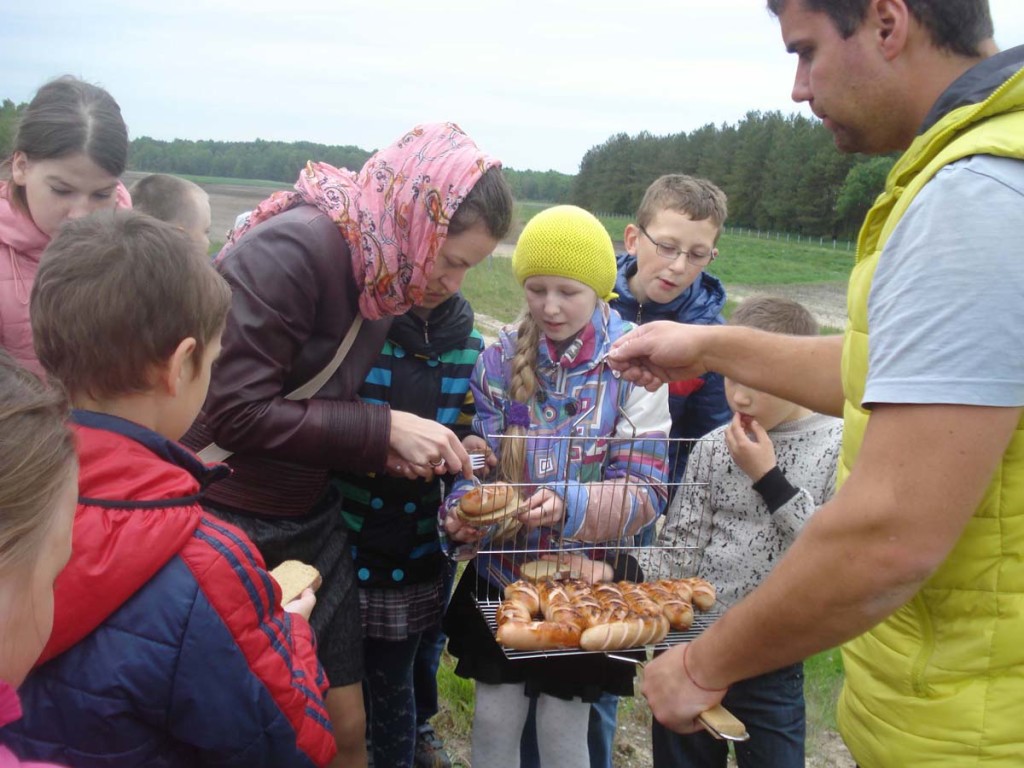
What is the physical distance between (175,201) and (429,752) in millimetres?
3277

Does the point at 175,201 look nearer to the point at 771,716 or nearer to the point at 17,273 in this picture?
the point at 17,273

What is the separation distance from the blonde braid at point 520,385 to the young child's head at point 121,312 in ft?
3.40

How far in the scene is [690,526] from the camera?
3016 millimetres

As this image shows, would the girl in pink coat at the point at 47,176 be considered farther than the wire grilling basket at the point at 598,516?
Yes

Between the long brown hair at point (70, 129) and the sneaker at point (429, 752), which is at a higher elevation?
the long brown hair at point (70, 129)

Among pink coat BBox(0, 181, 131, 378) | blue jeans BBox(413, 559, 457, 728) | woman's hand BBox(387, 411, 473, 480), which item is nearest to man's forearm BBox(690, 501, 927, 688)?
woman's hand BBox(387, 411, 473, 480)

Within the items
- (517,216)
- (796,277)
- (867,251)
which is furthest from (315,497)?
(796,277)

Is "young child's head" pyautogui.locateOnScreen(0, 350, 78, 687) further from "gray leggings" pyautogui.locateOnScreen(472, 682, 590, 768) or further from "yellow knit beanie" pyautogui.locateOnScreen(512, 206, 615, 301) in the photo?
"yellow knit beanie" pyautogui.locateOnScreen(512, 206, 615, 301)

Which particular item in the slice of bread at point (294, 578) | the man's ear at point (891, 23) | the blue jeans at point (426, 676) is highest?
the man's ear at point (891, 23)

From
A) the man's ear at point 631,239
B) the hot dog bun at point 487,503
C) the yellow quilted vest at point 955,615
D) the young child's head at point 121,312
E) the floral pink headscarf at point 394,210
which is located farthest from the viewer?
the man's ear at point 631,239

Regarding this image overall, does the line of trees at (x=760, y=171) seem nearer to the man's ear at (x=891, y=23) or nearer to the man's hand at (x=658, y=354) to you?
the man's hand at (x=658, y=354)

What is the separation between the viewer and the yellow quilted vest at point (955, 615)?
1.46 meters

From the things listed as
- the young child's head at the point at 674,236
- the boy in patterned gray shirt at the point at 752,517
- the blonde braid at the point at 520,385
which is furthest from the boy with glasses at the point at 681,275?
the blonde braid at the point at 520,385

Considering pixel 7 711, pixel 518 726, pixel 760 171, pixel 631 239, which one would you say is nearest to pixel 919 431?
pixel 7 711
